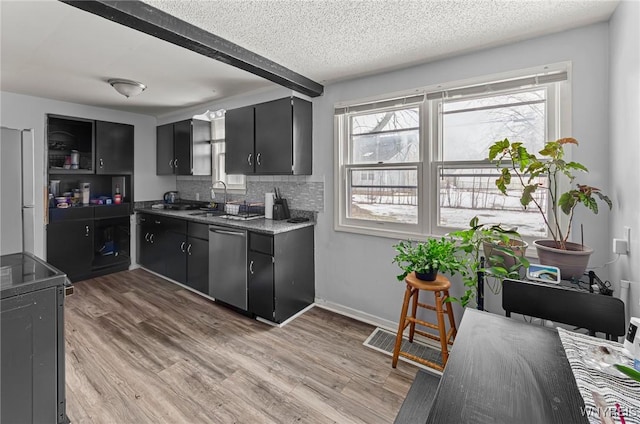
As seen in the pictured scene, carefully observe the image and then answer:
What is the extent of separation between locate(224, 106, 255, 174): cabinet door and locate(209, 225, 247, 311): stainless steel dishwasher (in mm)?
766

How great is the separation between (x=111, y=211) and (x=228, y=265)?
251cm

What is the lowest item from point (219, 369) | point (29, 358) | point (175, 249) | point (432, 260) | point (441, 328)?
point (219, 369)

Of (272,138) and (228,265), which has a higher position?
(272,138)

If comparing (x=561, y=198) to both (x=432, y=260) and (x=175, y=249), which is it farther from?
(x=175, y=249)

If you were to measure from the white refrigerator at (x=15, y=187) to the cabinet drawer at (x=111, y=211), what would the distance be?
1710 millimetres

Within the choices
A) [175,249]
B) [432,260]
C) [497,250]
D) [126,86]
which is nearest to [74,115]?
[126,86]

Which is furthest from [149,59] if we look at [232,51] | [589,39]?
[589,39]

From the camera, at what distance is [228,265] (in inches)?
119

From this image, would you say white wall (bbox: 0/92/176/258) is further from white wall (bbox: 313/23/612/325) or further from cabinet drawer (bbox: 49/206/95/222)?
white wall (bbox: 313/23/612/325)

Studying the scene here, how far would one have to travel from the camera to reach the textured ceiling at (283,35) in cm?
169

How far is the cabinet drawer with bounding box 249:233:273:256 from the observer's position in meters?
2.70

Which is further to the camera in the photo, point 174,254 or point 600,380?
point 174,254

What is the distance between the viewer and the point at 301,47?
2191 millimetres

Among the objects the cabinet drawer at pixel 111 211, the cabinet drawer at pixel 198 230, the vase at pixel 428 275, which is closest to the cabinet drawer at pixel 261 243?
the cabinet drawer at pixel 198 230
